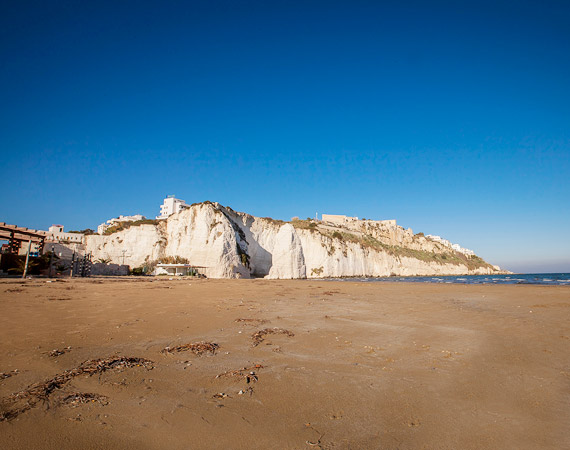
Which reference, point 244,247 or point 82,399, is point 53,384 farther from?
point 244,247

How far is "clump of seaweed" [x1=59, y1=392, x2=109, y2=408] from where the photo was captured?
8.05ft

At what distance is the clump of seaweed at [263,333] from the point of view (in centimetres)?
468

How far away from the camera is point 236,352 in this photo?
4074 mm

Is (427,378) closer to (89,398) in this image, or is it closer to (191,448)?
(191,448)

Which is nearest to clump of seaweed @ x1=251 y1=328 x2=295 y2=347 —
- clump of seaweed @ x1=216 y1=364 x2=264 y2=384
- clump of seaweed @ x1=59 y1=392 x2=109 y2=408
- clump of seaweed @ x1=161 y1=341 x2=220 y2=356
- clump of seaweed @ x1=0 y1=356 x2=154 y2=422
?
clump of seaweed @ x1=161 y1=341 x2=220 y2=356

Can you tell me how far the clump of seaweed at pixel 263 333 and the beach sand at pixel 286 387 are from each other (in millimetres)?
52

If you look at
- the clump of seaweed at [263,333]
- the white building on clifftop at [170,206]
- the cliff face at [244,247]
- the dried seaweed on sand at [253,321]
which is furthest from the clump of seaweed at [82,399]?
the white building on clifftop at [170,206]

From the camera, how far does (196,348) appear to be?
13.6 feet

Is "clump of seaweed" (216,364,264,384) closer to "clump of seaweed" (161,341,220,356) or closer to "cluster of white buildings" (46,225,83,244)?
"clump of seaweed" (161,341,220,356)

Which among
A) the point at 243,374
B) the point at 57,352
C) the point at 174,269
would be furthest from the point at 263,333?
the point at 174,269

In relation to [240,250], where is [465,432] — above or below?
below

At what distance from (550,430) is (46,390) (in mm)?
4092

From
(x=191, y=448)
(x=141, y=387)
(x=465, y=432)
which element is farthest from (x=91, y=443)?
(x=465, y=432)

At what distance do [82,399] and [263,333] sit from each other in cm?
296
